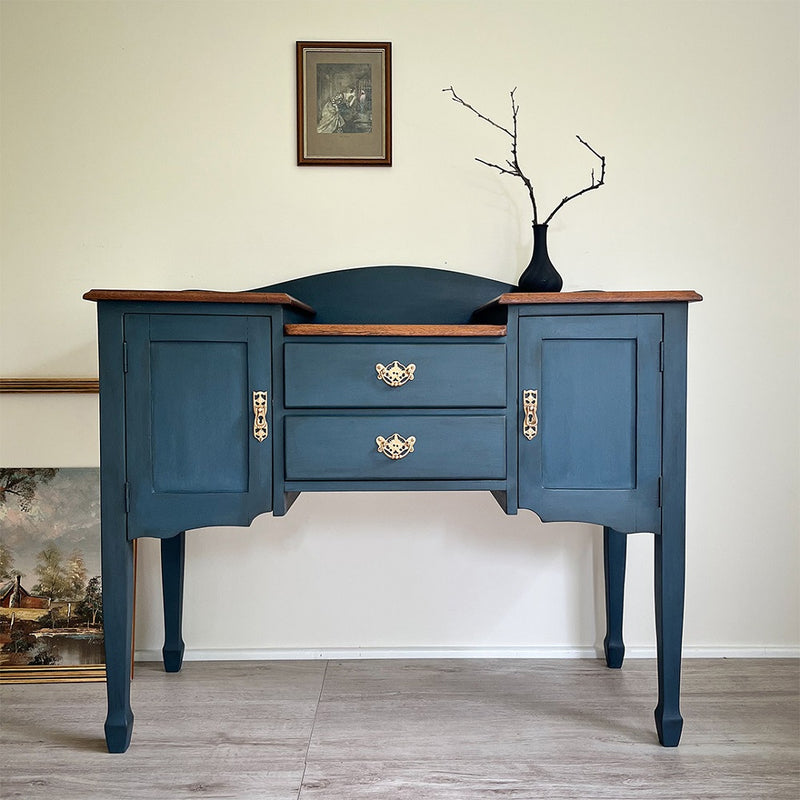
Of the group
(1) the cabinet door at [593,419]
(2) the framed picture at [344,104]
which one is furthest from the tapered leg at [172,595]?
(2) the framed picture at [344,104]

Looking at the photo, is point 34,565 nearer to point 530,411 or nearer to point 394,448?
point 394,448

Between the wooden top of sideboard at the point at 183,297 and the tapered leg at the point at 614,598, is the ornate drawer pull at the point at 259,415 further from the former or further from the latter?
the tapered leg at the point at 614,598

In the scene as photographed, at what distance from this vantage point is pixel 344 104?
6.54 feet

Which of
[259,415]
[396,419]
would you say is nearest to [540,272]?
[396,419]

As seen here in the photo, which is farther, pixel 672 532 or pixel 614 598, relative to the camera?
pixel 614 598

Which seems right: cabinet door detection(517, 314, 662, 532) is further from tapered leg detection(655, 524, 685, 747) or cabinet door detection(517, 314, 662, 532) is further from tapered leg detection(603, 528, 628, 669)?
tapered leg detection(603, 528, 628, 669)

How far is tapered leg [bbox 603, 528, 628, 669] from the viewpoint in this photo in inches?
76.5

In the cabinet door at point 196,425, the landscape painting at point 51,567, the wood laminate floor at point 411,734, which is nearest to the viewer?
the wood laminate floor at point 411,734

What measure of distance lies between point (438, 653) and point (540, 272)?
1.11 meters

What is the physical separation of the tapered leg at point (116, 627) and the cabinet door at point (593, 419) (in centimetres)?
86

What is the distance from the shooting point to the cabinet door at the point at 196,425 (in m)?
1.48

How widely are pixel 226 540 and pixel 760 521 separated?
1.56m

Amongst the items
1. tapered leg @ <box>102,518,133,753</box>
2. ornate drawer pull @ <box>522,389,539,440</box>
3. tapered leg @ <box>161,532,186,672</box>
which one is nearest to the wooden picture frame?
tapered leg @ <box>161,532,186,672</box>

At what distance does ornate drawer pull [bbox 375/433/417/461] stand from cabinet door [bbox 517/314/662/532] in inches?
9.4
